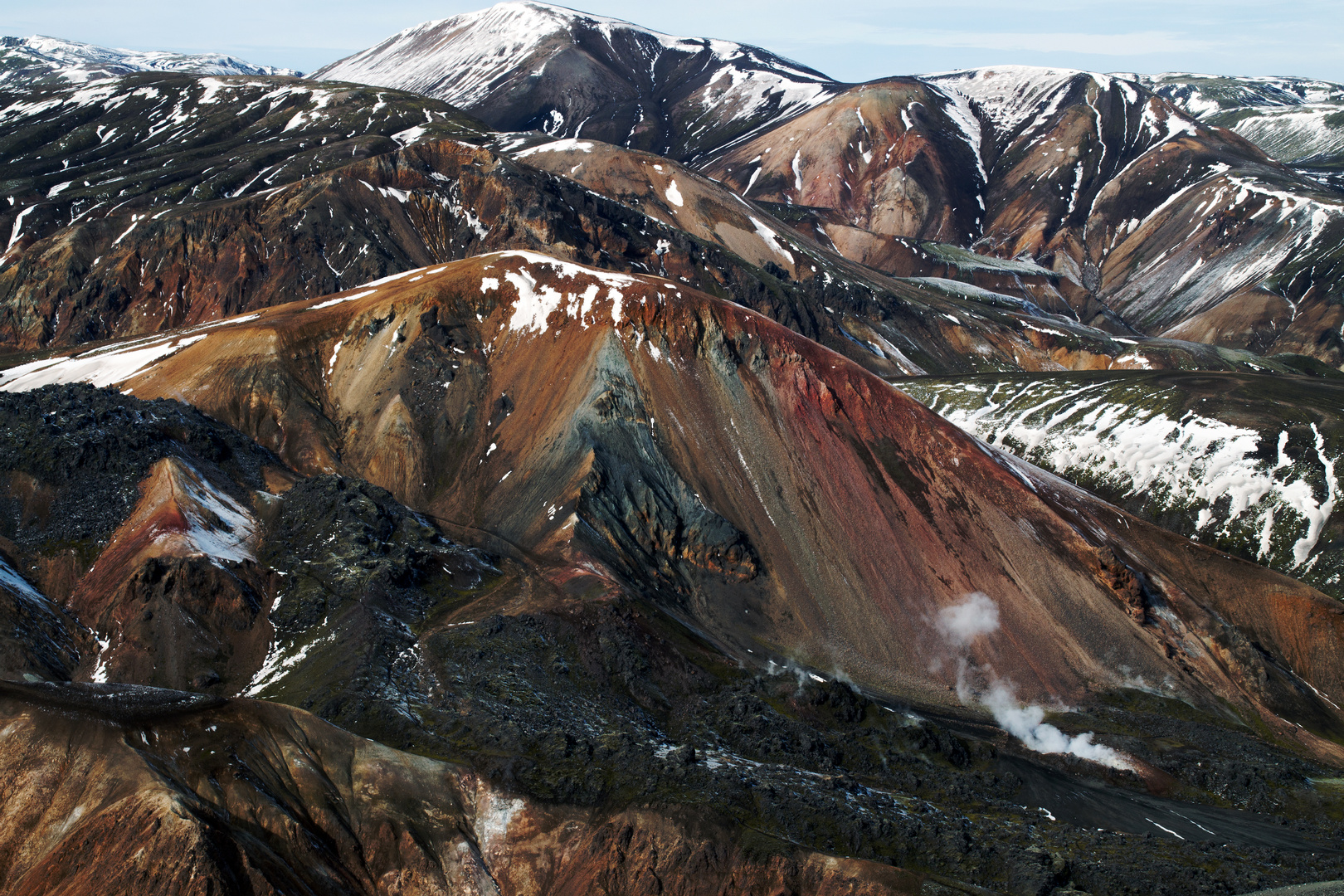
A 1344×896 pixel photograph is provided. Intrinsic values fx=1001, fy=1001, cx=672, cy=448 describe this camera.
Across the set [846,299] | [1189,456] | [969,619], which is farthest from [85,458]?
[846,299]

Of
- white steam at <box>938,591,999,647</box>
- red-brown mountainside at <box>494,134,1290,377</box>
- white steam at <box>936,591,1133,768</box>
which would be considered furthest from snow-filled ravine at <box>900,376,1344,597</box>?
white steam at <box>936,591,1133,768</box>

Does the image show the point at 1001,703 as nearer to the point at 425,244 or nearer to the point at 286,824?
the point at 286,824

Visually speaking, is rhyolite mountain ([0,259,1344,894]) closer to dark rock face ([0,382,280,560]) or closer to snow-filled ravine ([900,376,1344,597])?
dark rock face ([0,382,280,560])

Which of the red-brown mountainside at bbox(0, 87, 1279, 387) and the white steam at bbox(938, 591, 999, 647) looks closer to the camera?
the white steam at bbox(938, 591, 999, 647)

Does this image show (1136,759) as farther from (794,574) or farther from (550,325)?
(550,325)

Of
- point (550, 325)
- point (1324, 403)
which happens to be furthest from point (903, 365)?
point (550, 325)

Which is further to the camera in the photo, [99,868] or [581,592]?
[581,592]
